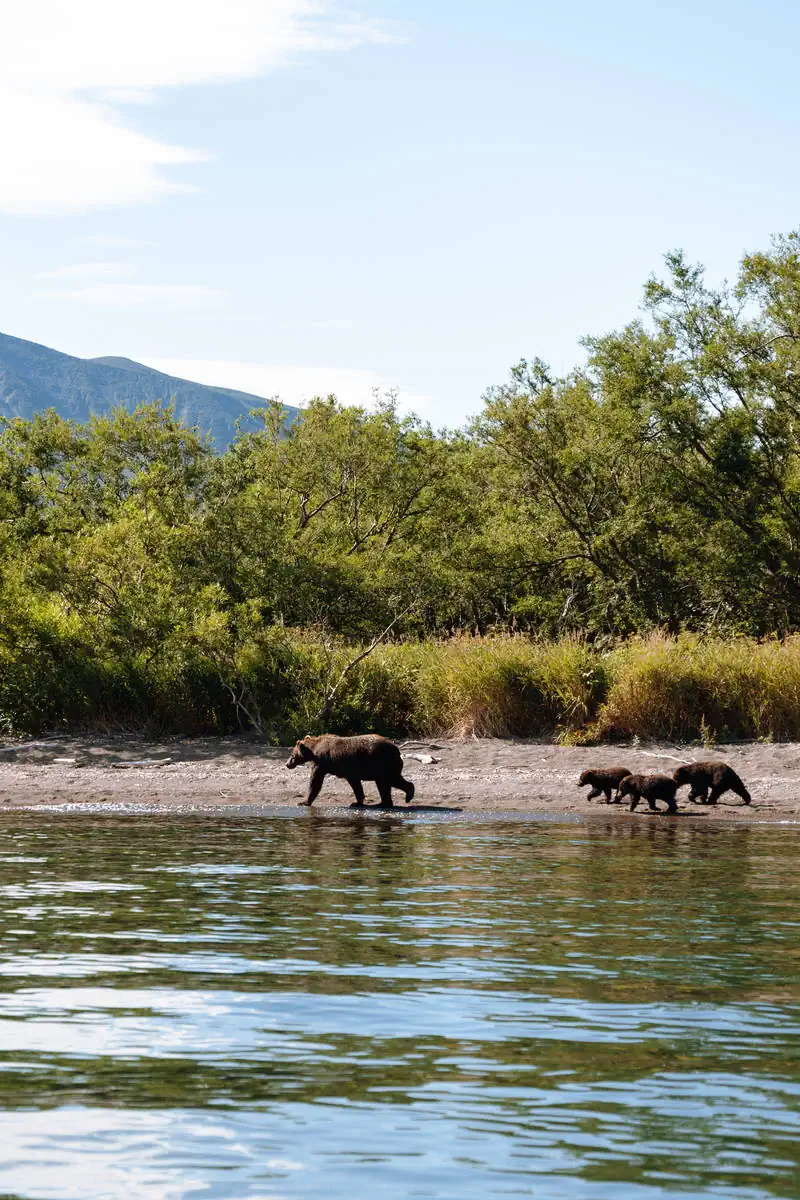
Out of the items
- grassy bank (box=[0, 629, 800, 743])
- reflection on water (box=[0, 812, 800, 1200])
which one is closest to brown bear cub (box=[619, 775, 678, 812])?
grassy bank (box=[0, 629, 800, 743])

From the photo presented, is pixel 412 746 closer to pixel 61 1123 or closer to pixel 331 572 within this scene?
pixel 331 572

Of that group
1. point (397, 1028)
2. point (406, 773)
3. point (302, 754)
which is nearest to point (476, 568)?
point (406, 773)

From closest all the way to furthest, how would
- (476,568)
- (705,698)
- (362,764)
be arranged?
(362,764) → (705,698) → (476,568)

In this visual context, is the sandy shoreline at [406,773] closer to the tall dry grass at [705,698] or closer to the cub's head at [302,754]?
the cub's head at [302,754]

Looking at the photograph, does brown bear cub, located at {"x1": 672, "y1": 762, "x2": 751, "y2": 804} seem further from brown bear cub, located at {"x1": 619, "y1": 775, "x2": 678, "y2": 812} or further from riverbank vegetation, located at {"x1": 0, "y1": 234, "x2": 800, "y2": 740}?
riverbank vegetation, located at {"x1": 0, "y1": 234, "x2": 800, "y2": 740}

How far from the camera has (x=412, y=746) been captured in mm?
25922

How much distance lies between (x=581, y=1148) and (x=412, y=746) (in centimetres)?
1991

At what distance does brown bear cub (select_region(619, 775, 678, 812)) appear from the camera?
69.7 feet

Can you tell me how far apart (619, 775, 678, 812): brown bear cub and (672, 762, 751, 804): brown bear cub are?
332 millimetres

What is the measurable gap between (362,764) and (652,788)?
4209 millimetres

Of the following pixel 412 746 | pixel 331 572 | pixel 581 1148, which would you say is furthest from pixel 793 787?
pixel 581 1148

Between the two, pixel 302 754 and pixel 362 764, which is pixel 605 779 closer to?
pixel 362 764

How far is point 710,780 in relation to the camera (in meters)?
21.6

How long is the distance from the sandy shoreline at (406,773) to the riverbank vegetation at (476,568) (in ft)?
3.30
